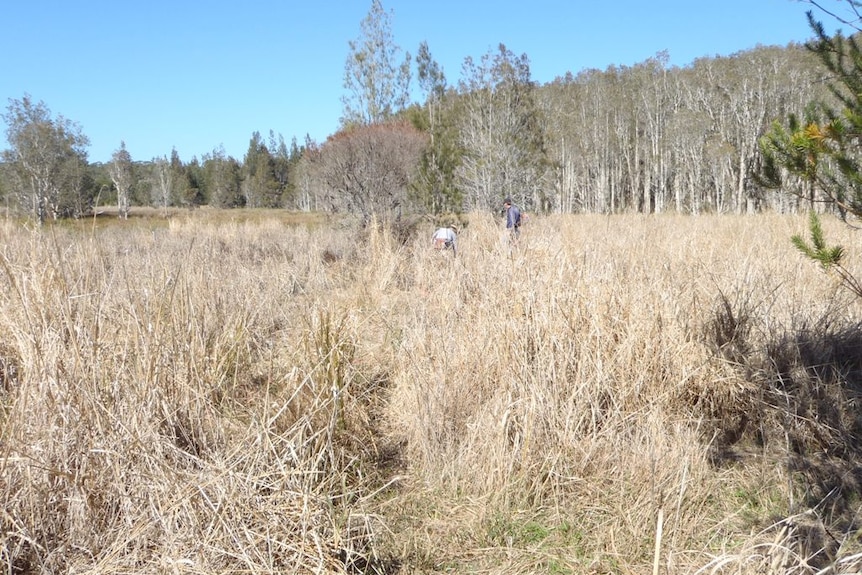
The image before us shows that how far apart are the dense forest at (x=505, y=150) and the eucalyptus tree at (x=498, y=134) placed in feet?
0.12

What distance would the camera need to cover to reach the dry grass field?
1752 millimetres

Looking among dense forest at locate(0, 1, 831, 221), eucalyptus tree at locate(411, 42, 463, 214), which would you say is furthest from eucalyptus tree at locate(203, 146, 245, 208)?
eucalyptus tree at locate(411, 42, 463, 214)

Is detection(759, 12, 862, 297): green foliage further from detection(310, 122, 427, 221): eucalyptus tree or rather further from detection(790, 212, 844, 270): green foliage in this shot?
detection(310, 122, 427, 221): eucalyptus tree

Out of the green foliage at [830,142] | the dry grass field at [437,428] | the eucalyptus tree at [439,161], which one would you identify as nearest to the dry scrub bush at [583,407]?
the dry grass field at [437,428]

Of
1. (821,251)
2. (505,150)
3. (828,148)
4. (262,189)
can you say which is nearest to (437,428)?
(821,251)

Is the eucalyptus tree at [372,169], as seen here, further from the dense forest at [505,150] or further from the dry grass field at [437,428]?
the dry grass field at [437,428]

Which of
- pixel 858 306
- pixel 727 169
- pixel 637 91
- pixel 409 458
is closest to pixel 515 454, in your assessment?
pixel 409 458

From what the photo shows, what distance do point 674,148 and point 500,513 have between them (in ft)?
125

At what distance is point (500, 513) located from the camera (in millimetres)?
2205

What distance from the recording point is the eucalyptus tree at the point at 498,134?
14250 mm

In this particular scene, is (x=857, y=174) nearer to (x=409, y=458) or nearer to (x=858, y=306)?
(x=409, y=458)

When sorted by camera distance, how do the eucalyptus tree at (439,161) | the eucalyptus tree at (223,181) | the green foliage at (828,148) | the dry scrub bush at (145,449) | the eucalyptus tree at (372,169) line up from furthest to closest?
the eucalyptus tree at (223,181) → the eucalyptus tree at (439,161) → the eucalyptus tree at (372,169) → the green foliage at (828,148) → the dry scrub bush at (145,449)

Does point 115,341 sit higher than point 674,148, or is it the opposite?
point 674,148

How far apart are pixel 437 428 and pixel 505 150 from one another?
12.6 metres
